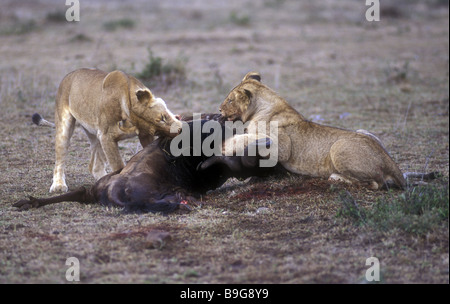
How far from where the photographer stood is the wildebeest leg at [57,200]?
591 cm

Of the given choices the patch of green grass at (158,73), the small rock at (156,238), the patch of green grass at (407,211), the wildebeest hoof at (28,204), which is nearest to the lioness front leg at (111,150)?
the wildebeest hoof at (28,204)

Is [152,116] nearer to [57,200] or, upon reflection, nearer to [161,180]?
[161,180]

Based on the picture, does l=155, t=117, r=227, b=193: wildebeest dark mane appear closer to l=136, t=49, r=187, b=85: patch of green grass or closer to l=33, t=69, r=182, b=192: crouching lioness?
Result: l=33, t=69, r=182, b=192: crouching lioness

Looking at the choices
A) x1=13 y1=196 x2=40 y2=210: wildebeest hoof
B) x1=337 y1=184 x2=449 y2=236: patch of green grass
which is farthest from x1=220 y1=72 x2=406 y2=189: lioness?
x1=13 y1=196 x2=40 y2=210: wildebeest hoof

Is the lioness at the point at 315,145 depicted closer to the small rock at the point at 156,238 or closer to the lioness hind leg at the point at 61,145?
the lioness hind leg at the point at 61,145

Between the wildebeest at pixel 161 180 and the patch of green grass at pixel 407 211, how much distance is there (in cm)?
131

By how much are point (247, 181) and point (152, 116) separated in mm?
1561

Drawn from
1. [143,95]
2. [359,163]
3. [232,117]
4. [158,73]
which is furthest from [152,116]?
[158,73]

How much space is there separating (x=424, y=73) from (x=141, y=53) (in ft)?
24.0

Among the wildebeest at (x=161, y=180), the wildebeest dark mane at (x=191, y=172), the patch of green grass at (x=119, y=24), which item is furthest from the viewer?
the patch of green grass at (x=119, y=24)

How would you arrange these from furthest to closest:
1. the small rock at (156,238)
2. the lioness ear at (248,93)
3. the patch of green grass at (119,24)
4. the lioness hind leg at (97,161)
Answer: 1. the patch of green grass at (119,24)
2. the lioness hind leg at (97,161)
3. the lioness ear at (248,93)
4. the small rock at (156,238)

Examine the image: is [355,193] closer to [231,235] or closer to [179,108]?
[231,235]

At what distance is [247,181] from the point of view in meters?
7.14

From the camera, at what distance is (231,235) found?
519 cm
